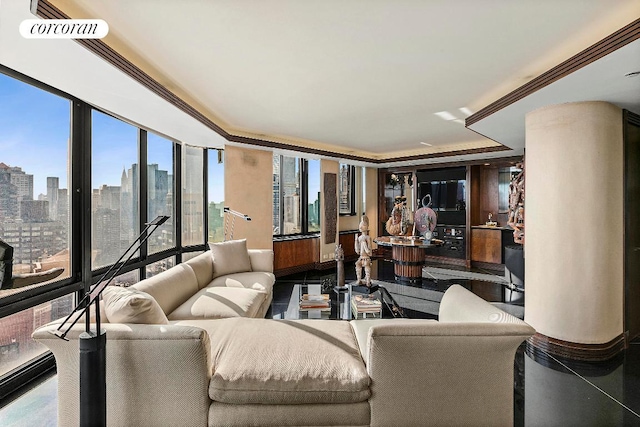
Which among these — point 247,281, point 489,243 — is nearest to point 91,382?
point 247,281

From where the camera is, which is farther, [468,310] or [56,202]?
[56,202]

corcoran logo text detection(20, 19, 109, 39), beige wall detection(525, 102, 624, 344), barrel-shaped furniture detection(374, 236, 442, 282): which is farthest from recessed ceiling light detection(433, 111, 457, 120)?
corcoran logo text detection(20, 19, 109, 39)

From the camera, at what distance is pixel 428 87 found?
3.12 m

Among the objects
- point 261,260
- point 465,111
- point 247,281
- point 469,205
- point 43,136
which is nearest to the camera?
point 43,136

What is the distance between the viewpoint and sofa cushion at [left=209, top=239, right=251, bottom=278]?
13.5ft

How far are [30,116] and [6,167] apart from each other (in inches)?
18.0

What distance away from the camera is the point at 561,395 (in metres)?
2.29

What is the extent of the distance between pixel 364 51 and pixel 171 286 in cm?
254

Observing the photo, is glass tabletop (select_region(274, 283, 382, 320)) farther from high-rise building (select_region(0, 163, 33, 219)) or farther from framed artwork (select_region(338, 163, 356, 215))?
framed artwork (select_region(338, 163, 356, 215))

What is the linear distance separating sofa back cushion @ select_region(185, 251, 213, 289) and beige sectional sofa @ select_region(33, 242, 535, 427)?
1.97 meters

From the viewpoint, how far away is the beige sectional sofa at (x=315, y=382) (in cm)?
163

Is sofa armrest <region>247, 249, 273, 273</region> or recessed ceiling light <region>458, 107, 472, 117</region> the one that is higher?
recessed ceiling light <region>458, 107, 472, 117</region>

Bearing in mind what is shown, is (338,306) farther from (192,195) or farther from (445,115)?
(192,195)

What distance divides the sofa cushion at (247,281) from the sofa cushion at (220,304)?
0.25 m
